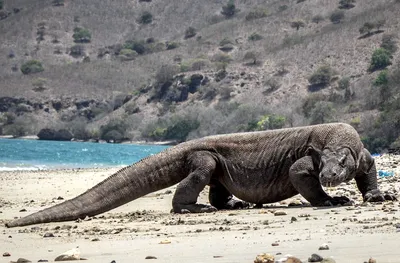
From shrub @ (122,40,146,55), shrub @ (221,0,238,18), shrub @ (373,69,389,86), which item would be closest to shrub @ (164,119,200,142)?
shrub @ (373,69,389,86)

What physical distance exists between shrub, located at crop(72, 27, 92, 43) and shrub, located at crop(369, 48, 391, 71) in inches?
2678

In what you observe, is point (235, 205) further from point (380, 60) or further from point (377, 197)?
point (380, 60)

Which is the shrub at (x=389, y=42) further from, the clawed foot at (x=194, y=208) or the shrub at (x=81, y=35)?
the clawed foot at (x=194, y=208)

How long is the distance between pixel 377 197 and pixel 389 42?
78.9 meters

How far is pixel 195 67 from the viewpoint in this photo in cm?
10675

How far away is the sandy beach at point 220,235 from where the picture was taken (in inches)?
293

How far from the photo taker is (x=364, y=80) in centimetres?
8225

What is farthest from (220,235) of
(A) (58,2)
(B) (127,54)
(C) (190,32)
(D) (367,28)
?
(A) (58,2)

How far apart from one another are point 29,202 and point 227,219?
607cm

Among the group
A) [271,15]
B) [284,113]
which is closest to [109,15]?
[271,15]

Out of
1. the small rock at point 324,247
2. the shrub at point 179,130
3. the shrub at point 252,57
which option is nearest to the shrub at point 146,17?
the shrub at point 252,57

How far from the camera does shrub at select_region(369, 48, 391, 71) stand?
81938 millimetres

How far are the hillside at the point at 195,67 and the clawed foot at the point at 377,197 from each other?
41.5 m

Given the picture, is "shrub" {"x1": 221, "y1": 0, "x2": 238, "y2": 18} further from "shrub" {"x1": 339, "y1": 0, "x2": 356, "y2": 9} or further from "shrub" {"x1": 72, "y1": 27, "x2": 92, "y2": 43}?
"shrub" {"x1": 339, "y1": 0, "x2": 356, "y2": 9}
